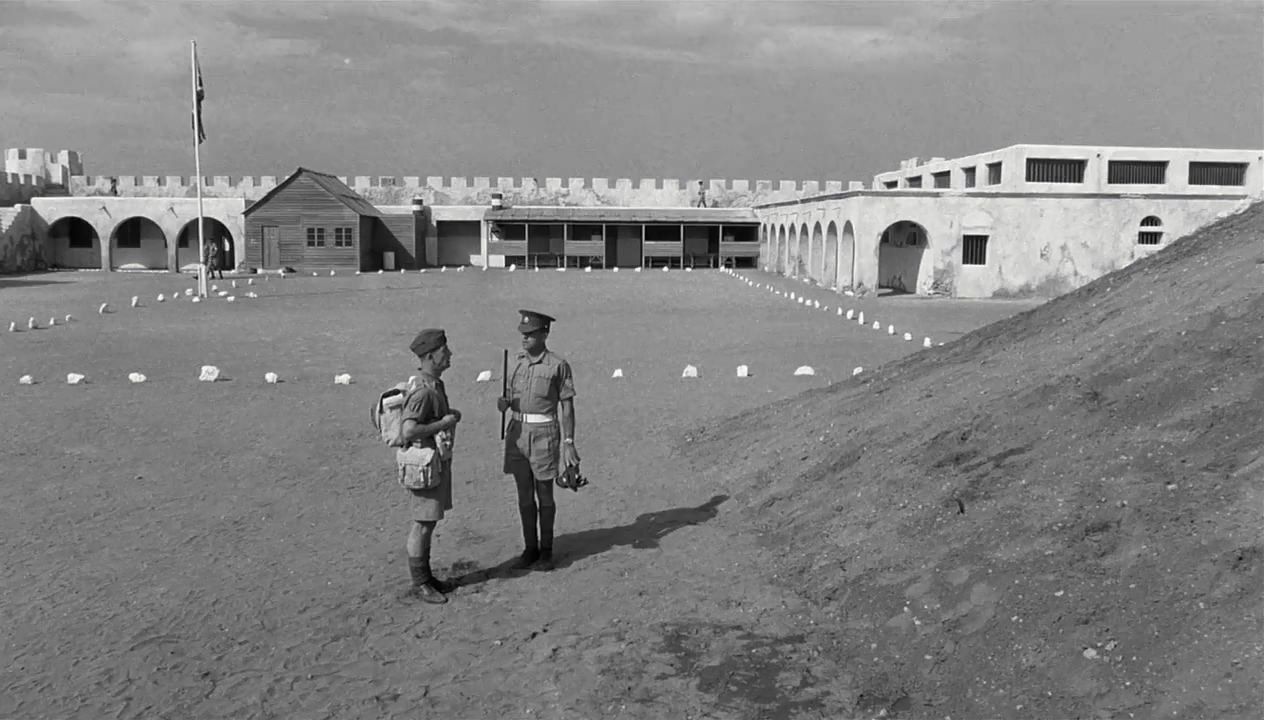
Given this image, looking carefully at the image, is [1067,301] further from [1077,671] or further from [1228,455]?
[1077,671]

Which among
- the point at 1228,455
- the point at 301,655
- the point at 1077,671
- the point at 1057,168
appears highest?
the point at 1057,168

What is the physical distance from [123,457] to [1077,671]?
8844mm

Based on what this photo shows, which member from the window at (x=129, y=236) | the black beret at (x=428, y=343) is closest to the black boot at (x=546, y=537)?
the black beret at (x=428, y=343)

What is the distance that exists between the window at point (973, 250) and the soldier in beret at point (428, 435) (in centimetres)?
2768

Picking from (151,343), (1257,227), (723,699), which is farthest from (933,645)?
(151,343)

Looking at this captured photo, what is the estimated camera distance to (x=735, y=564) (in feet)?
22.2

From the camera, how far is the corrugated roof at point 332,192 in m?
44.2

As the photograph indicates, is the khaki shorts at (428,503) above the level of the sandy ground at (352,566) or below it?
above

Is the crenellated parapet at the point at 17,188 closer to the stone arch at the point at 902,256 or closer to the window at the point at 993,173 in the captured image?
the stone arch at the point at 902,256

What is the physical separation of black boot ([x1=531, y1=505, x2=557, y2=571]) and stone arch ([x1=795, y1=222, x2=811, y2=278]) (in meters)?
33.9

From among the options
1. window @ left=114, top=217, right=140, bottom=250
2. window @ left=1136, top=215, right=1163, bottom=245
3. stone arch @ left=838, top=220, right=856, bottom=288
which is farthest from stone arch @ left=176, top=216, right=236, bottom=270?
window @ left=1136, top=215, right=1163, bottom=245

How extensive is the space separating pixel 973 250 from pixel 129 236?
38.0 metres

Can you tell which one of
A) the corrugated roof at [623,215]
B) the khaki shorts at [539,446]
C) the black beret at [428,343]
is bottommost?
the khaki shorts at [539,446]

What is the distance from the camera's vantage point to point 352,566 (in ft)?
23.0
